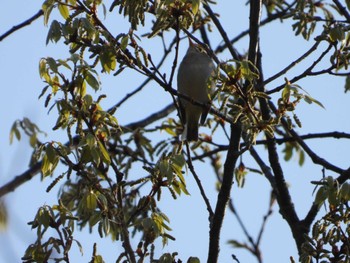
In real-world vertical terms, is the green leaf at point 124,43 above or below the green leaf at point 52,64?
above

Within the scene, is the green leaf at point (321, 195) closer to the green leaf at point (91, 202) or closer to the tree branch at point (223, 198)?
the tree branch at point (223, 198)

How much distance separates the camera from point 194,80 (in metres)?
6.97

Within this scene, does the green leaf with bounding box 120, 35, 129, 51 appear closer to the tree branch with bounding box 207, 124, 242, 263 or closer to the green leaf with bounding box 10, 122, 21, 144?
the tree branch with bounding box 207, 124, 242, 263

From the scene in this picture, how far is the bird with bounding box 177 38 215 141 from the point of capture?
689 cm

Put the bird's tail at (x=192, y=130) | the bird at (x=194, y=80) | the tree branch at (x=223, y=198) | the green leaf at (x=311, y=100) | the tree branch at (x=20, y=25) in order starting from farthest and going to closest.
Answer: the bird at (x=194, y=80) → the bird's tail at (x=192, y=130) → the tree branch at (x=20, y=25) → the tree branch at (x=223, y=198) → the green leaf at (x=311, y=100)

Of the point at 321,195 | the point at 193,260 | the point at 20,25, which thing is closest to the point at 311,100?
the point at 321,195

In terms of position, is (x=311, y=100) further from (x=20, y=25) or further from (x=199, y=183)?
(x=20, y=25)

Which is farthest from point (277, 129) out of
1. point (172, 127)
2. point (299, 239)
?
point (299, 239)

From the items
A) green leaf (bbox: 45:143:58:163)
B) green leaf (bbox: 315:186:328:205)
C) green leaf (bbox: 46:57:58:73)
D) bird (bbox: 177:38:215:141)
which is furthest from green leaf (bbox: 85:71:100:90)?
bird (bbox: 177:38:215:141)

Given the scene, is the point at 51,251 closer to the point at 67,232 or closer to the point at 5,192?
the point at 67,232

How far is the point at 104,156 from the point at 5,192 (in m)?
1.90

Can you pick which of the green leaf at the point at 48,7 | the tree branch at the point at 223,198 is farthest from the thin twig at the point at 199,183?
the green leaf at the point at 48,7

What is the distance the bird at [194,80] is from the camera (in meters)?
6.89

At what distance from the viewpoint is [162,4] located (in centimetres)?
401
